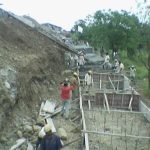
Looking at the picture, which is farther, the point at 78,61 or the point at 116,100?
→ the point at 78,61

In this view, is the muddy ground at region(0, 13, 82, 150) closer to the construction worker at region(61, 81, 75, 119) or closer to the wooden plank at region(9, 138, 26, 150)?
the wooden plank at region(9, 138, 26, 150)

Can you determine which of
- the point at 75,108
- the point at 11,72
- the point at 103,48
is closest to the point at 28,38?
the point at 75,108

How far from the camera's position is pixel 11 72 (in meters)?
13.5

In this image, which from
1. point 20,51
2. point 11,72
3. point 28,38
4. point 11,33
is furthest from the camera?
point 28,38

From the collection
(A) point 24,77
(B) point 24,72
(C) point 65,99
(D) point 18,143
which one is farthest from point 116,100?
(D) point 18,143

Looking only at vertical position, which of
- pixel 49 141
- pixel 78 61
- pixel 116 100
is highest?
pixel 78 61

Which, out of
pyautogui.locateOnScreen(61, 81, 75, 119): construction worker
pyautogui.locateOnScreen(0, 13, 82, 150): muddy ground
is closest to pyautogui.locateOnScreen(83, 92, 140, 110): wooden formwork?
pyautogui.locateOnScreen(0, 13, 82, 150): muddy ground

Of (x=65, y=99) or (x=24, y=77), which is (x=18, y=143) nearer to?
(x=65, y=99)

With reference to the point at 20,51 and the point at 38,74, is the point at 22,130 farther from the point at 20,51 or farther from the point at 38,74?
the point at 20,51

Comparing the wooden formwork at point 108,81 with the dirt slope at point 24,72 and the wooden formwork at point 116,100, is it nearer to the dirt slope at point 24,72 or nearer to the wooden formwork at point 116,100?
the dirt slope at point 24,72

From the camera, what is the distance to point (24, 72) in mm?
14758

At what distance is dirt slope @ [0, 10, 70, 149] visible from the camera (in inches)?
471

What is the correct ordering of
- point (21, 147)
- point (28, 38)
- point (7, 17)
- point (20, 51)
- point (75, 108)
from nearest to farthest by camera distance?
point (21, 147) → point (75, 108) → point (20, 51) → point (28, 38) → point (7, 17)

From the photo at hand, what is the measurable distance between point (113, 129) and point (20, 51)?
6180 millimetres
